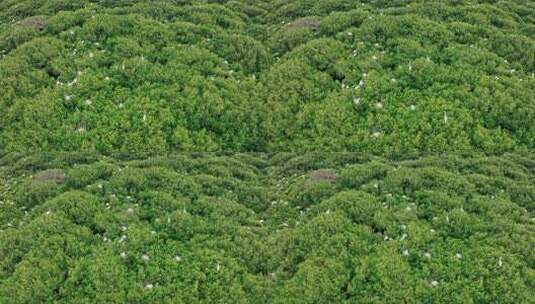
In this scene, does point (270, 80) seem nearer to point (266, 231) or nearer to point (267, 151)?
point (267, 151)

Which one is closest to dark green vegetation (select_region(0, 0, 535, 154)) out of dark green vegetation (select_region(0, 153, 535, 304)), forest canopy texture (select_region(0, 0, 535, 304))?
forest canopy texture (select_region(0, 0, 535, 304))

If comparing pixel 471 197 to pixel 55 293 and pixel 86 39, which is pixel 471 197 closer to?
pixel 55 293

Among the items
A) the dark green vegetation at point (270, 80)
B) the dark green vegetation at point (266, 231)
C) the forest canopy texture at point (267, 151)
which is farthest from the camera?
the dark green vegetation at point (270, 80)

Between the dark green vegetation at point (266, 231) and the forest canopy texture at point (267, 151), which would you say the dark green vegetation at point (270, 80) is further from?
the dark green vegetation at point (266, 231)

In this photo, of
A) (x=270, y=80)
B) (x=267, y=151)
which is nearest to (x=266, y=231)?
(x=267, y=151)

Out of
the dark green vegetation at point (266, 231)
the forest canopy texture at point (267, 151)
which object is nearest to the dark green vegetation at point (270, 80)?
the forest canopy texture at point (267, 151)

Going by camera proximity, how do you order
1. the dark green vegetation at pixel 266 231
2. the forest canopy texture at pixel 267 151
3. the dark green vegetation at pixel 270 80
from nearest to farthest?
the dark green vegetation at pixel 266 231 < the forest canopy texture at pixel 267 151 < the dark green vegetation at pixel 270 80
